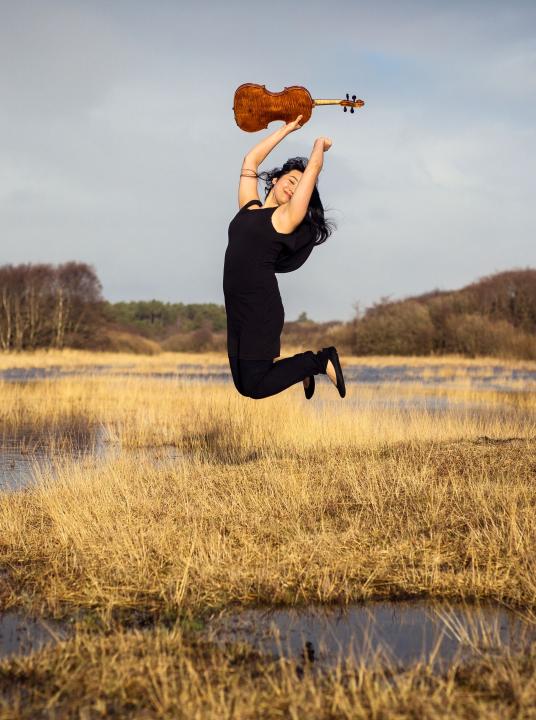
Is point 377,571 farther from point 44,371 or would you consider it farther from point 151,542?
point 44,371

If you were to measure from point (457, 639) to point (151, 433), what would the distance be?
28.7 feet

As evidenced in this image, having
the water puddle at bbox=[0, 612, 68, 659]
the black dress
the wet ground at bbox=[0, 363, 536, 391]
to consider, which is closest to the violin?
the black dress

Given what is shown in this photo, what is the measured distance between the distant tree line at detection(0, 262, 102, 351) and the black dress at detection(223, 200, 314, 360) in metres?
41.3

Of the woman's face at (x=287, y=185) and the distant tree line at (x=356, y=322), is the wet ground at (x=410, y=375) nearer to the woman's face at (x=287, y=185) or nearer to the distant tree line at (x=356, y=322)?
the distant tree line at (x=356, y=322)

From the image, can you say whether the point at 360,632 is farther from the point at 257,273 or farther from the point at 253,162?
the point at 253,162

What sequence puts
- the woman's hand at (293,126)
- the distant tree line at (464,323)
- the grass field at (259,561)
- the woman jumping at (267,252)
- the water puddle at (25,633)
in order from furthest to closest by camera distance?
the distant tree line at (464,323) < the woman's hand at (293,126) < the woman jumping at (267,252) < the water puddle at (25,633) < the grass field at (259,561)

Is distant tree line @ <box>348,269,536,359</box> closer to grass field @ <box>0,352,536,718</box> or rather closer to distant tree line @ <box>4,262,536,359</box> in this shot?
distant tree line @ <box>4,262,536,359</box>

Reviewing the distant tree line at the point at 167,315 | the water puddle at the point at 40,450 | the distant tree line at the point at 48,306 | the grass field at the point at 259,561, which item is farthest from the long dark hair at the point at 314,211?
the distant tree line at the point at 167,315

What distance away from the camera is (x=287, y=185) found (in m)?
5.70

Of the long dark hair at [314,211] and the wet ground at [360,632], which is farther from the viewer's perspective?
the long dark hair at [314,211]

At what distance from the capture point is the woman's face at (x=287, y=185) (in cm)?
570

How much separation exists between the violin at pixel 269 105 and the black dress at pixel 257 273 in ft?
2.14

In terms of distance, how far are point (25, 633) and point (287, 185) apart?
129 inches

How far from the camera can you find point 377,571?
4441 millimetres
